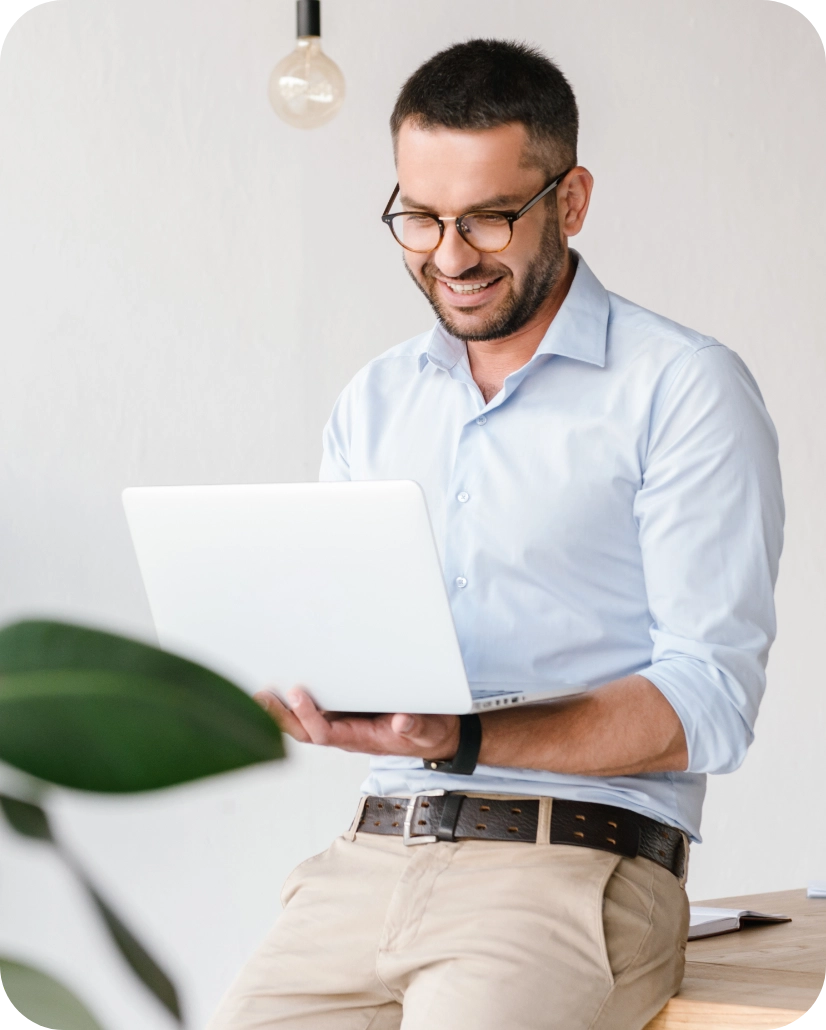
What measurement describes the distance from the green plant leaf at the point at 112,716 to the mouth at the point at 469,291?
4.24ft

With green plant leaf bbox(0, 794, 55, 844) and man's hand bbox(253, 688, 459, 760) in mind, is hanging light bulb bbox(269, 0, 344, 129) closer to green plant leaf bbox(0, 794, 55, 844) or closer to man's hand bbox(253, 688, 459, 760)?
man's hand bbox(253, 688, 459, 760)

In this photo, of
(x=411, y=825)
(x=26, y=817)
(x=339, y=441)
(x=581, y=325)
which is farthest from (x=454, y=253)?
(x=26, y=817)

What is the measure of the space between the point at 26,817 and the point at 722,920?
1.43 metres

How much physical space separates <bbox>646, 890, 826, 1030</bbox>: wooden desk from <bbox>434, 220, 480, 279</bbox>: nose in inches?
32.2

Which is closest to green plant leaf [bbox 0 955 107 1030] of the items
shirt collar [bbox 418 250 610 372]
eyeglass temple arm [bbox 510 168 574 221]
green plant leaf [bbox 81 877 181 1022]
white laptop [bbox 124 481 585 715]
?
green plant leaf [bbox 81 877 181 1022]

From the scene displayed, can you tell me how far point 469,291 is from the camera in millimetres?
1491

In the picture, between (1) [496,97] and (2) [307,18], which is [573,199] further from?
(2) [307,18]

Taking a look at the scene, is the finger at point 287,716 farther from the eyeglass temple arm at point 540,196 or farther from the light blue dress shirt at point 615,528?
the eyeglass temple arm at point 540,196

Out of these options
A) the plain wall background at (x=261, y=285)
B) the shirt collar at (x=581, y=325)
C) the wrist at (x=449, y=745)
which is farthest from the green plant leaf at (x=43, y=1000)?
the plain wall background at (x=261, y=285)

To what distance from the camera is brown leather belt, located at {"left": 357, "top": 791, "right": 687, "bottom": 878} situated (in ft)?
4.03

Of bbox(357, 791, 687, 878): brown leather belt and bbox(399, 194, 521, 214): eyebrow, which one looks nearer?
bbox(357, 791, 687, 878): brown leather belt

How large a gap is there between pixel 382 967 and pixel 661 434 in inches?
24.1

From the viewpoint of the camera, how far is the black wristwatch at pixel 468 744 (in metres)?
1.17

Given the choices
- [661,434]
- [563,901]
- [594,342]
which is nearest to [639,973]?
[563,901]
